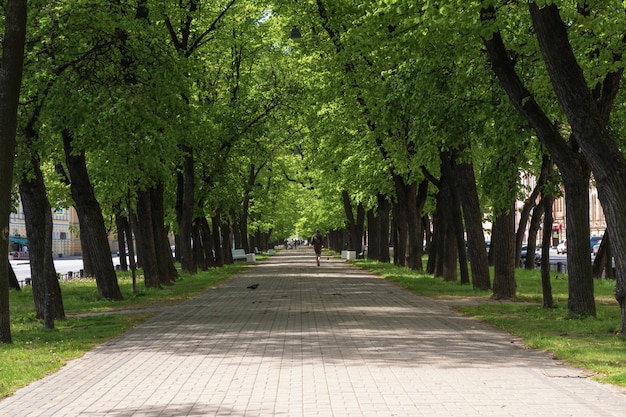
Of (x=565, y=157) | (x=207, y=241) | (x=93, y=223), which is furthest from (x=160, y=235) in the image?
(x=565, y=157)

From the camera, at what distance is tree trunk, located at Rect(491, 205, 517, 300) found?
23719mm

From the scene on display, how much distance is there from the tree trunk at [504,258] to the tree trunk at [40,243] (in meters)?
10.2

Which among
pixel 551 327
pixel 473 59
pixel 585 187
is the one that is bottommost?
pixel 551 327

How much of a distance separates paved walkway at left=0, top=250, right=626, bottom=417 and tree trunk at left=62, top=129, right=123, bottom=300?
6491mm

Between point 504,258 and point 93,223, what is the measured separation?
10.1 meters

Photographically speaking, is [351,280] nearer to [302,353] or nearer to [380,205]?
[380,205]

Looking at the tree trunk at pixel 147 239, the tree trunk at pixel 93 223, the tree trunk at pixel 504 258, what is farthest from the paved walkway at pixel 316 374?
the tree trunk at pixel 147 239

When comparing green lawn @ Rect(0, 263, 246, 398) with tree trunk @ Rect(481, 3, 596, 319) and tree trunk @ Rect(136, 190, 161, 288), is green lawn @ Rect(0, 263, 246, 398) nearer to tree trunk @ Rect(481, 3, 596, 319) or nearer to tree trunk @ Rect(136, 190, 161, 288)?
tree trunk @ Rect(136, 190, 161, 288)

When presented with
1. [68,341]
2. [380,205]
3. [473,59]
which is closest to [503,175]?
[473,59]

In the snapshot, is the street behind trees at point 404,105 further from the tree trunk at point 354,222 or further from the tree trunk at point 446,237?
the tree trunk at point 354,222

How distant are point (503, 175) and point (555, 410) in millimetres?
11866

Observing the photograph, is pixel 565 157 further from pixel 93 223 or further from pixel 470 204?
pixel 93 223

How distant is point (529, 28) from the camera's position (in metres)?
18.9

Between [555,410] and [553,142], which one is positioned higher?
[553,142]
